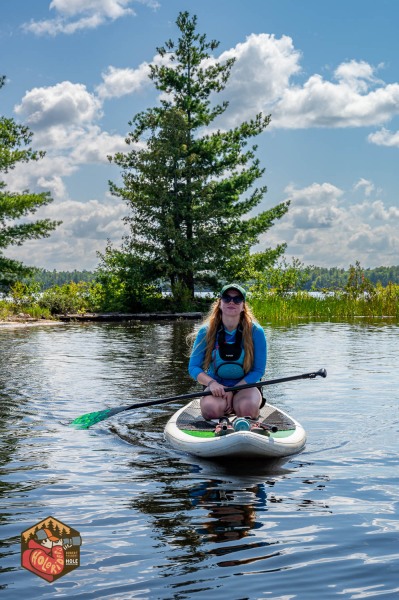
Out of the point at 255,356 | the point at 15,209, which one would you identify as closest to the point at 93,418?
the point at 255,356

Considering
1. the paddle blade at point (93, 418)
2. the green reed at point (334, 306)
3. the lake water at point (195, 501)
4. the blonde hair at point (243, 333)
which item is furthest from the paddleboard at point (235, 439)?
the green reed at point (334, 306)

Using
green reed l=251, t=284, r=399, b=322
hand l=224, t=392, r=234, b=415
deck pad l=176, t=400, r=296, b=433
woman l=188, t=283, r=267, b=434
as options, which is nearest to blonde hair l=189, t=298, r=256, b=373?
woman l=188, t=283, r=267, b=434

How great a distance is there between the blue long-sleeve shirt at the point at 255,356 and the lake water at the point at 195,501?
0.89 meters

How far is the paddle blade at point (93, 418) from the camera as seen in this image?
336 inches

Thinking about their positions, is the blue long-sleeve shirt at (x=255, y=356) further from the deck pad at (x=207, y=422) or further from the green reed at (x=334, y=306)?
the green reed at (x=334, y=306)

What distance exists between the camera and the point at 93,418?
8680 mm

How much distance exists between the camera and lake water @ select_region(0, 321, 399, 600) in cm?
419

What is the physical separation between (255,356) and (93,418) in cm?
213

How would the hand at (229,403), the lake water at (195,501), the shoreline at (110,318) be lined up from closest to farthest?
1. the lake water at (195,501)
2. the hand at (229,403)
3. the shoreline at (110,318)

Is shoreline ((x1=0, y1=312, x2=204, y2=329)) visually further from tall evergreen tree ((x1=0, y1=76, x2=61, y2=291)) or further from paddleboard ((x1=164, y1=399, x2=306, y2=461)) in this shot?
paddleboard ((x1=164, y1=399, x2=306, y2=461))

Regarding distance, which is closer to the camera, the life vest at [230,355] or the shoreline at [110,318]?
the life vest at [230,355]

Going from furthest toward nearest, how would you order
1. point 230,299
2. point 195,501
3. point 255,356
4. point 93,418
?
point 93,418 → point 255,356 → point 230,299 → point 195,501

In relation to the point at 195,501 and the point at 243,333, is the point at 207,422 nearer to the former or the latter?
the point at 243,333

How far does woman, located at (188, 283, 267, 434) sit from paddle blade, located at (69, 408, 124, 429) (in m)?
1.18
